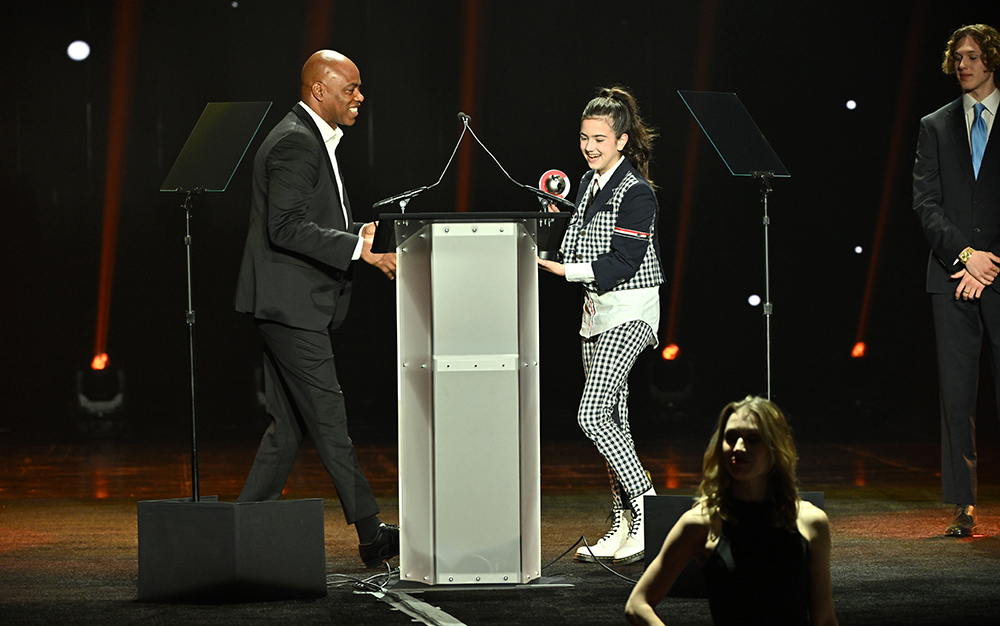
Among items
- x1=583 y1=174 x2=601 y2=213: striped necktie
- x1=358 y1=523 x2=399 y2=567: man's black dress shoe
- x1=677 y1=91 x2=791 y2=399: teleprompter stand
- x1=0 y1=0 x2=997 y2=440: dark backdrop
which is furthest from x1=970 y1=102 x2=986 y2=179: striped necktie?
x1=0 y1=0 x2=997 y2=440: dark backdrop

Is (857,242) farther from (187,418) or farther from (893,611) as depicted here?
(893,611)

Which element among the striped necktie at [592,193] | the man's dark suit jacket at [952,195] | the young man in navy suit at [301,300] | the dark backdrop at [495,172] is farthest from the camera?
the dark backdrop at [495,172]

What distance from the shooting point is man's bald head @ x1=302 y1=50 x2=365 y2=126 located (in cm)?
355

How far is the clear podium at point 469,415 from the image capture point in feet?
9.82

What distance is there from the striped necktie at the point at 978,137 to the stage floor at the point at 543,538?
1.26m

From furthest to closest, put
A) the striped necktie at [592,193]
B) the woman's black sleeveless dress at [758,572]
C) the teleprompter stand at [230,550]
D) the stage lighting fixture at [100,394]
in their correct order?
the stage lighting fixture at [100,394] < the striped necktie at [592,193] < the teleprompter stand at [230,550] < the woman's black sleeveless dress at [758,572]

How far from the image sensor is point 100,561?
352cm

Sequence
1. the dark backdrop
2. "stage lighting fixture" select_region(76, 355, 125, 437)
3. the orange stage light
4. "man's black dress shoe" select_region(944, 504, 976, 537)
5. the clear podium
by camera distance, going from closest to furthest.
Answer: the clear podium, "man's black dress shoe" select_region(944, 504, 976, 537), the dark backdrop, "stage lighting fixture" select_region(76, 355, 125, 437), the orange stage light

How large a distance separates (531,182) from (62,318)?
359cm

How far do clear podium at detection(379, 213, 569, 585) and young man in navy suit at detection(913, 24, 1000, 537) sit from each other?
1663mm

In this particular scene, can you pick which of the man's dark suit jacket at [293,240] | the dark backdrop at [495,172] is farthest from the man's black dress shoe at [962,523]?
the dark backdrop at [495,172]

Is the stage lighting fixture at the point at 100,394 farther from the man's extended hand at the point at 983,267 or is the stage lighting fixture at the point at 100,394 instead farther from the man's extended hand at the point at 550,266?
the man's extended hand at the point at 983,267

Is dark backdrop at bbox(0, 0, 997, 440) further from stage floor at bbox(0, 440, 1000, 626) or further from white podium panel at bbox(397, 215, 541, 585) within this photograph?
white podium panel at bbox(397, 215, 541, 585)

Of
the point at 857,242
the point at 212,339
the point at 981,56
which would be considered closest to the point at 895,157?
the point at 857,242
